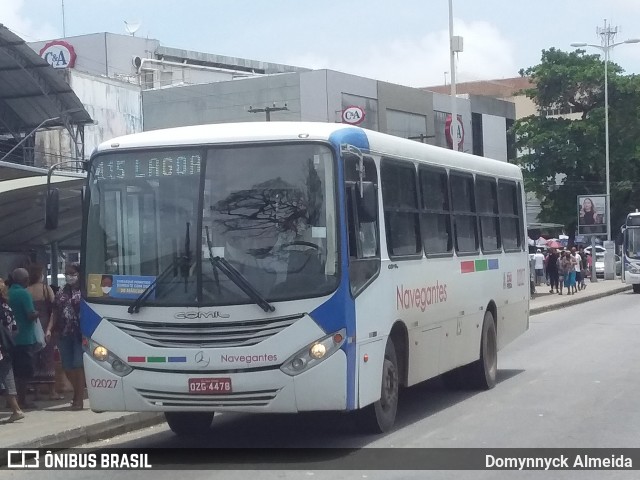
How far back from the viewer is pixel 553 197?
6281 cm

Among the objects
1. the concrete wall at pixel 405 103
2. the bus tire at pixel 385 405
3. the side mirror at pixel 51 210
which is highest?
the concrete wall at pixel 405 103

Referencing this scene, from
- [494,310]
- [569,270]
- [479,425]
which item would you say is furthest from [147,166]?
[569,270]

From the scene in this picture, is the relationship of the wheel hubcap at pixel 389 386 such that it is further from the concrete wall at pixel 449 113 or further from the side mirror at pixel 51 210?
the concrete wall at pixel 449 113

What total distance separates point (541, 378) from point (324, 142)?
22.5 ft

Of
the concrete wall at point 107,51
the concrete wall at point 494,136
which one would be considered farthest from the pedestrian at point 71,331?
the concrete wall at point 494,136

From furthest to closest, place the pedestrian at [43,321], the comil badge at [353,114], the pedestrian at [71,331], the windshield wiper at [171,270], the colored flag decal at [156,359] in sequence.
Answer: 1. the comil badge at [353,114]
2. the pedestrian at [43,321]
3. the pedestrian at [71,331]
4. the windshield wiper at [171,270]
5. the colored flag decal at [156,359]

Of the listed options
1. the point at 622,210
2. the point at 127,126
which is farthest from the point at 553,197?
the point at 127,126

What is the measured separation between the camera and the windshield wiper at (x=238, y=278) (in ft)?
30.6

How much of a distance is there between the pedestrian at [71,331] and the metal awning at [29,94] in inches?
664

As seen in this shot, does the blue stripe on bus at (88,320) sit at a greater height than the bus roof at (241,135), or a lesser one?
lesser

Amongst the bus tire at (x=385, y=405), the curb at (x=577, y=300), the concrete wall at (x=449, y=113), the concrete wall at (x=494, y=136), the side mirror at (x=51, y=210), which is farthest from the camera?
the concrete wall at (x=494, y=136)

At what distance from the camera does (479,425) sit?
11.1 meters

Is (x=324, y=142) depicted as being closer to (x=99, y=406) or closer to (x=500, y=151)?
(x=99, y=406)

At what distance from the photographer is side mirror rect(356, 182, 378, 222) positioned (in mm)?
9875
